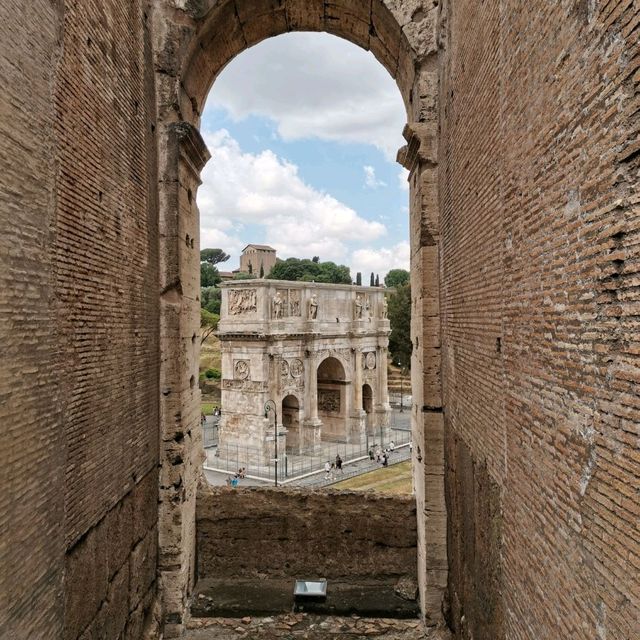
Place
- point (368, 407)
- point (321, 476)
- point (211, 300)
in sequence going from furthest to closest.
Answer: point (211, 300)
point (368, 407)
point (321, 476)

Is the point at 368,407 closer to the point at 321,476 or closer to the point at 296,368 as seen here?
the point at 296,368

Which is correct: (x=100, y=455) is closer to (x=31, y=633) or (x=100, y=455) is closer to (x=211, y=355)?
(x=31, y=633)

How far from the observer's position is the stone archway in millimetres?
6238

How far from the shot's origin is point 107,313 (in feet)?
15.4

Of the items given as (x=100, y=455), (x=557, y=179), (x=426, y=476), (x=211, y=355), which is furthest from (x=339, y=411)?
(x=557, y=179)

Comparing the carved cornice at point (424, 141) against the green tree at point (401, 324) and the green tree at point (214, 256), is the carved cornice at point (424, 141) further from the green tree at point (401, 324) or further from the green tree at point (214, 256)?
the green tree at point (214, 256)

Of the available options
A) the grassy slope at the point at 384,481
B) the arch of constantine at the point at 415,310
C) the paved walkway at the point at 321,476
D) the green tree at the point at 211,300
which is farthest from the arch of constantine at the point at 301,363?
the green tree at the point at 211,300

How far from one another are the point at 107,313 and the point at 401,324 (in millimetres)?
36631

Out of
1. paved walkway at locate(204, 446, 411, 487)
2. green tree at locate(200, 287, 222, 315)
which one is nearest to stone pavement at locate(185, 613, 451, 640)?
paved walkway at locate(204, 446, 411, 487)

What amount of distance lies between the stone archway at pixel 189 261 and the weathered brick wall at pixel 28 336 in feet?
8.45

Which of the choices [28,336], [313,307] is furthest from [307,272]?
[28,336]

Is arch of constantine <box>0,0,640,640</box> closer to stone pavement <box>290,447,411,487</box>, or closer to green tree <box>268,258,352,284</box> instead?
stone pavement <box>290,447,411,487</box>

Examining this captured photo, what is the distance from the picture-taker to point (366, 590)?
6.78 metres

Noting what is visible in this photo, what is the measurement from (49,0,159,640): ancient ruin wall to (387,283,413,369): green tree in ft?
112
